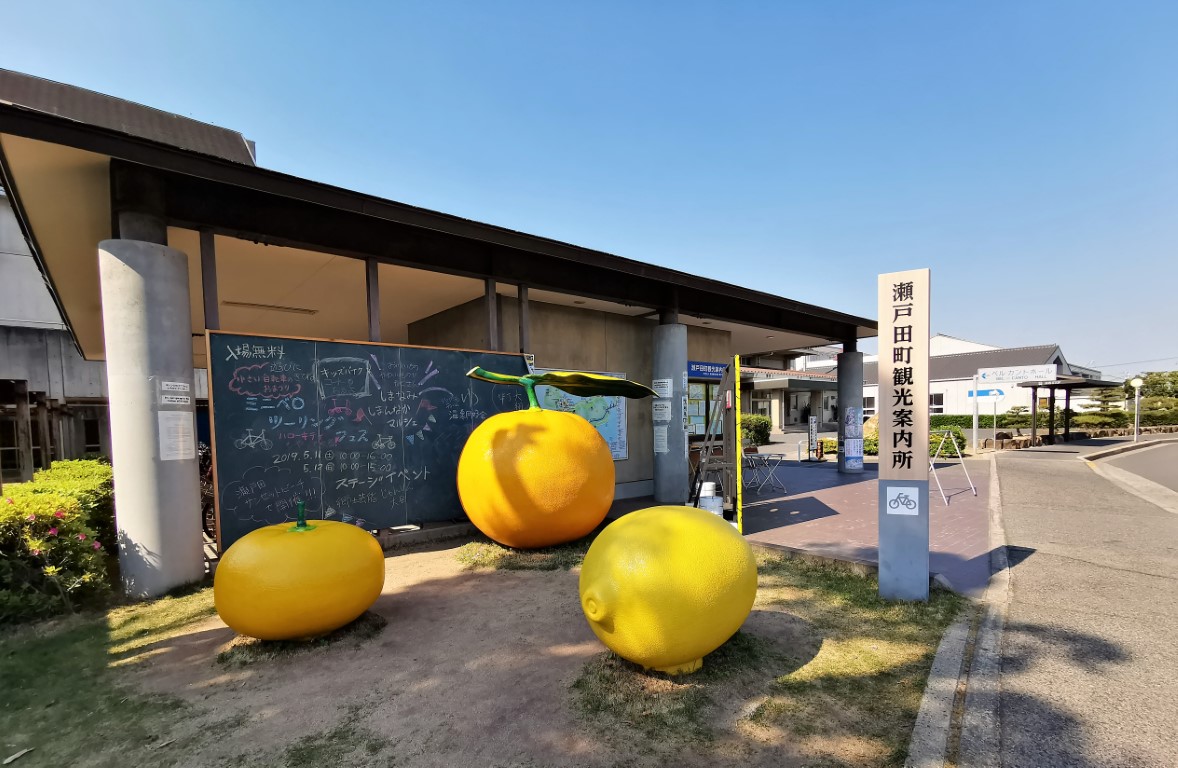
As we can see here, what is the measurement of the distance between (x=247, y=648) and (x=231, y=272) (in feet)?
21.0

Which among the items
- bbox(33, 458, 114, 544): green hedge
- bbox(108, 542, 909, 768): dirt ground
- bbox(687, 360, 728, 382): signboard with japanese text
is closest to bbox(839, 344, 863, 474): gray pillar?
bbox(687, 360, 728, 382): signboard with japanese text

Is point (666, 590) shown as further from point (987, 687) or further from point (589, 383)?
point (589, 383)

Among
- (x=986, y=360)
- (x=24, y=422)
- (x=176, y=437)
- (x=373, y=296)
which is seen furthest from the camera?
(x=986, y=360)

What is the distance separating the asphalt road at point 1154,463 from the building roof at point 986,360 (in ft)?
48.1

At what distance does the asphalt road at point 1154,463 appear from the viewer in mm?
13408

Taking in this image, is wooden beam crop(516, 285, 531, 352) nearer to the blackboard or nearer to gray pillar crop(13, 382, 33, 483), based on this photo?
the blackboard

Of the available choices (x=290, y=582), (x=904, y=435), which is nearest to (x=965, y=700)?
(x=904, y=435)

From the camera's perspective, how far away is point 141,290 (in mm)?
4977

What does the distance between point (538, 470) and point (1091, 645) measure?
4.77 metres

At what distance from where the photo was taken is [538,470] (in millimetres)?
5676

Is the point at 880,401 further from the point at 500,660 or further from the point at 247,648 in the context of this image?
the point at 247,648

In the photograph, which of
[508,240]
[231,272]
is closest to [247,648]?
[508,240]

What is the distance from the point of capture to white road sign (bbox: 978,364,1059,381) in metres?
21.7

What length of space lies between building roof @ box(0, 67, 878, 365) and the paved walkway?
161 inches
